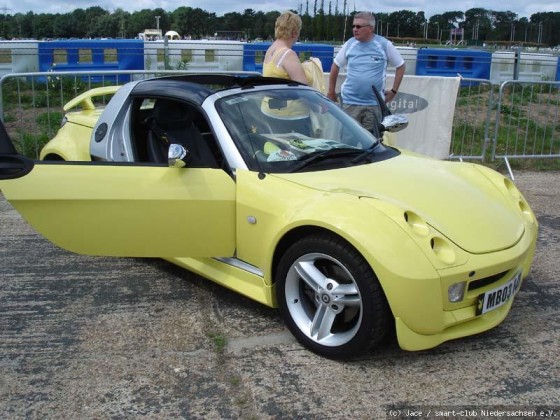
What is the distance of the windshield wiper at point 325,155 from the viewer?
12.1 feet

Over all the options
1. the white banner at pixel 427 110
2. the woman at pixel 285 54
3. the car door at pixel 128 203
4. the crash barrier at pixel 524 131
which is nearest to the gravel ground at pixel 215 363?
the car door at pixel 128 203

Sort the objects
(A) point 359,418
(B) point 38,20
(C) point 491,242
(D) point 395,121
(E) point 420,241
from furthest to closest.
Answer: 1. (B) point 38,20
2. (D) point 395,121
3. (C) point 491,242
4. (E) point 420,241
5. (A) point 359,418

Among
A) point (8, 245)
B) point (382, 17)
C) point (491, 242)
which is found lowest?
point (8, 245)

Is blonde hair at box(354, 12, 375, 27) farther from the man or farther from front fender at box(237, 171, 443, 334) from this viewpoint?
front fender at box(237, 171, 443, 334)

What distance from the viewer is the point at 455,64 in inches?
722

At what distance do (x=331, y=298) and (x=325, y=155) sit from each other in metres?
1.03

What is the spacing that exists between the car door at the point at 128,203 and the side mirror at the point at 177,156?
0.28ft

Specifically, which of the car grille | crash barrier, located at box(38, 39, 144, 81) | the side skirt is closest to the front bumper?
the car grille

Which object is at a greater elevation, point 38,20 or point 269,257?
point 38,20

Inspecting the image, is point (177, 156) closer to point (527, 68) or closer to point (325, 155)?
point (325, 155)

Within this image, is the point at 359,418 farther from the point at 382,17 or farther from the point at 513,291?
the point at 382,17

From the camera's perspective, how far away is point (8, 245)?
203 inches

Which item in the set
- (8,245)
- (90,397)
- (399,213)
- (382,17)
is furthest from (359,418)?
(382,17)

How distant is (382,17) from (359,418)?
80.2m
